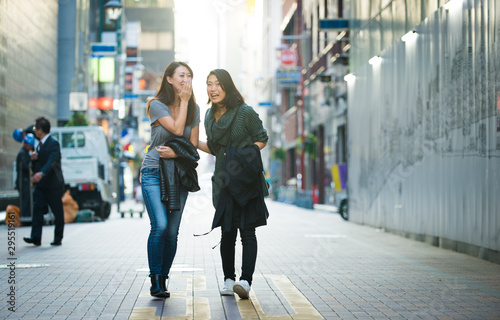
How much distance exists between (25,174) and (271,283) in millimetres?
11937

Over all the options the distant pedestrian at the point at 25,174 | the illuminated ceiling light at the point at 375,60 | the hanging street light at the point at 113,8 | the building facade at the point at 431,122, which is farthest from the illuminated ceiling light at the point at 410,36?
the hanging street light at the point at 113,8

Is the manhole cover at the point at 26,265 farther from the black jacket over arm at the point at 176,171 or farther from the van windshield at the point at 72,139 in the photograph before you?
the van windshield at the point at 72,139

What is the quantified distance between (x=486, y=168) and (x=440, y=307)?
4312 mm

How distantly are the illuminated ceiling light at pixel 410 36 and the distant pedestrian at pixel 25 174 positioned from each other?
27.4ft

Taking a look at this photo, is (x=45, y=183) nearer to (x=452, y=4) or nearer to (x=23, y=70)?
(x=452, y=4)

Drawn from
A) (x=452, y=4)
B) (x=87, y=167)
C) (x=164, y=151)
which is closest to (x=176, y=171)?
(x=164, y=151)

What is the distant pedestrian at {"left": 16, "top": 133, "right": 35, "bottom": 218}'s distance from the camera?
18.4 metres

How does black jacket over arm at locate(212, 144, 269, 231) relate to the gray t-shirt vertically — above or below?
below

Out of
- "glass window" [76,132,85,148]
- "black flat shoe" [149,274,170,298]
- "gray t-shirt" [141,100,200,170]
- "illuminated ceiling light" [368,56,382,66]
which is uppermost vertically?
"illuminated ceiling light" [368,56,382,66]

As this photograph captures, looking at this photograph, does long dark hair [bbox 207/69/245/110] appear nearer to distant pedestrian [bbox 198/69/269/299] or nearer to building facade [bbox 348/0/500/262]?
distant pedestrian [bbox 198/69/269/299]

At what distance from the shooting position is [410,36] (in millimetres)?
14602

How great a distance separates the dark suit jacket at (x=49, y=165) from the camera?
12.1 meters

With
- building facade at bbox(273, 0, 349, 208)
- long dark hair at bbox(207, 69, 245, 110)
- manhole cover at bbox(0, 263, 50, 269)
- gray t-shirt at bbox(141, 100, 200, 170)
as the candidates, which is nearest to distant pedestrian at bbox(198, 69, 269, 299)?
long dark hair at bbox(207, 69, 245, 110)

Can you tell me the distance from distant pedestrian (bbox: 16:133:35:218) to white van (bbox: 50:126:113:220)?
10.5 feet
